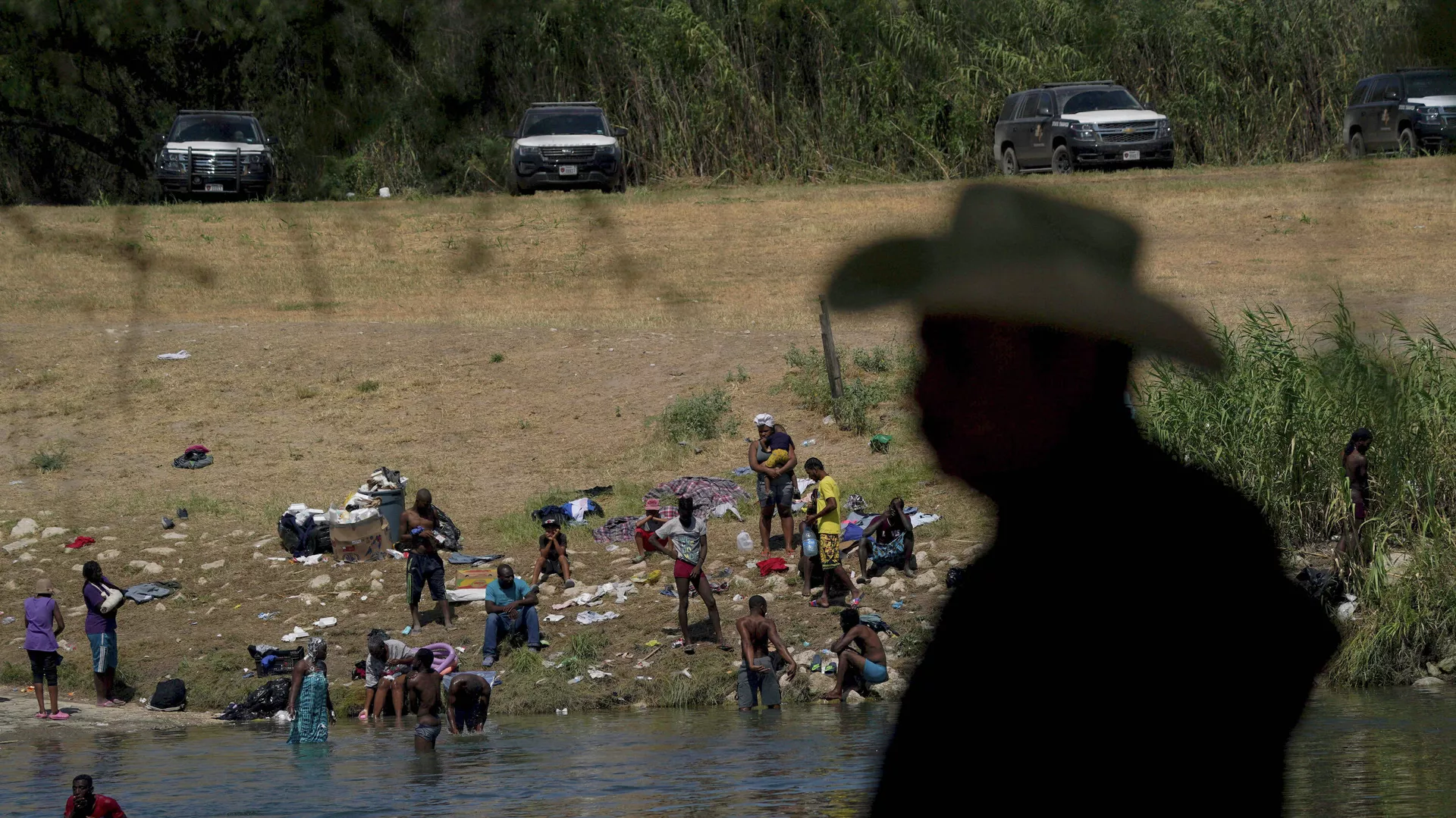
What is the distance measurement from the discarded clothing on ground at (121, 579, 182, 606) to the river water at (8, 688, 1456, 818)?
2.38 m

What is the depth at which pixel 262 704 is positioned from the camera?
13.6m

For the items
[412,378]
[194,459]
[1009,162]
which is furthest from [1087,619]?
[412,378]

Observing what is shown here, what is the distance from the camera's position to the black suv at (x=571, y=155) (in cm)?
554

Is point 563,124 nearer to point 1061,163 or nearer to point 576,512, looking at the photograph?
point 1061,163

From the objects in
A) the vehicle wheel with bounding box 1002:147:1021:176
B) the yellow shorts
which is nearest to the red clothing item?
the vehicle wheel with bounding box 1002:147:1021:176

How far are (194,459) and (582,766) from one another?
9139 millimetres

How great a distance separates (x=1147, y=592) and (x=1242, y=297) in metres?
14.5

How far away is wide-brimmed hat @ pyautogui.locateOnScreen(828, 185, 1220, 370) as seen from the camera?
95 centimetres

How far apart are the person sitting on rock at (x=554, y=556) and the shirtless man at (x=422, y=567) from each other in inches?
33.9

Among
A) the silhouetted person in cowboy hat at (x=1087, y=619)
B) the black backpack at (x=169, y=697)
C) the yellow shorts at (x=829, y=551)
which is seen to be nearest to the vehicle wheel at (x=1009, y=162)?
the silhouetted person in cowboy hat at (x=1087, y=619)

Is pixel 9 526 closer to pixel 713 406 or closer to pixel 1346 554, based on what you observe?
pixel 713 406

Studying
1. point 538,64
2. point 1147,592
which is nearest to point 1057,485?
point 1147,592

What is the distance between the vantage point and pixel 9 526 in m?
16.4

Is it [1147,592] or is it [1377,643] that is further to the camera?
[1377,643]
